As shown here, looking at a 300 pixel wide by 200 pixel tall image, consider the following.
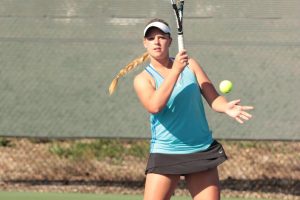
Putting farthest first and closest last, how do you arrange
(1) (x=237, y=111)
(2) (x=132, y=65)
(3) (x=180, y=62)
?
(2) (x=132, y=65) → (1) (x=237, y=111) → (3) (x=180, y=62)

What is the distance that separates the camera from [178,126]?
432 cm

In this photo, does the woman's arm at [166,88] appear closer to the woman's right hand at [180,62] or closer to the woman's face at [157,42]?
the woman's right hand at [180,62]

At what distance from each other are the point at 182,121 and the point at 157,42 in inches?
17.3

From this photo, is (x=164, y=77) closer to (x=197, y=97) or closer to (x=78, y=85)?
(x=197, y=97)

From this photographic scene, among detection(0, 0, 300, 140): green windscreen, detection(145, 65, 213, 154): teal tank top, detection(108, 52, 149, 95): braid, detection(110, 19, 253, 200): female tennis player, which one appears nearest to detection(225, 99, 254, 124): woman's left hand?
detection(110, 19, 253, 200): female tennis player

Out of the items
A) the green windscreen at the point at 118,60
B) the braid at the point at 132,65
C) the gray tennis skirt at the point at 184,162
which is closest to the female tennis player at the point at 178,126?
the gray tennis skirt at the point at 184,162

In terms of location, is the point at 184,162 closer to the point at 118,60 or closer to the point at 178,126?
the point at 178,126

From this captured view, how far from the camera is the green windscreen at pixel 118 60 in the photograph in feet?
23.8

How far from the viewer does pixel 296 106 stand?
24.0 feet

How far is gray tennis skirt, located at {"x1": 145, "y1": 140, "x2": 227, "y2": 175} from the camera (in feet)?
14.2

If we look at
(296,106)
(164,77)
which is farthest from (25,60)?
(164,77)

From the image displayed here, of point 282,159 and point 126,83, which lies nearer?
point 126,83

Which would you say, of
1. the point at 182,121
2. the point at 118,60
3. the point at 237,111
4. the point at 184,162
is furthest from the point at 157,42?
the point at 118,60

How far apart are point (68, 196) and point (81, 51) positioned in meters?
1.32
